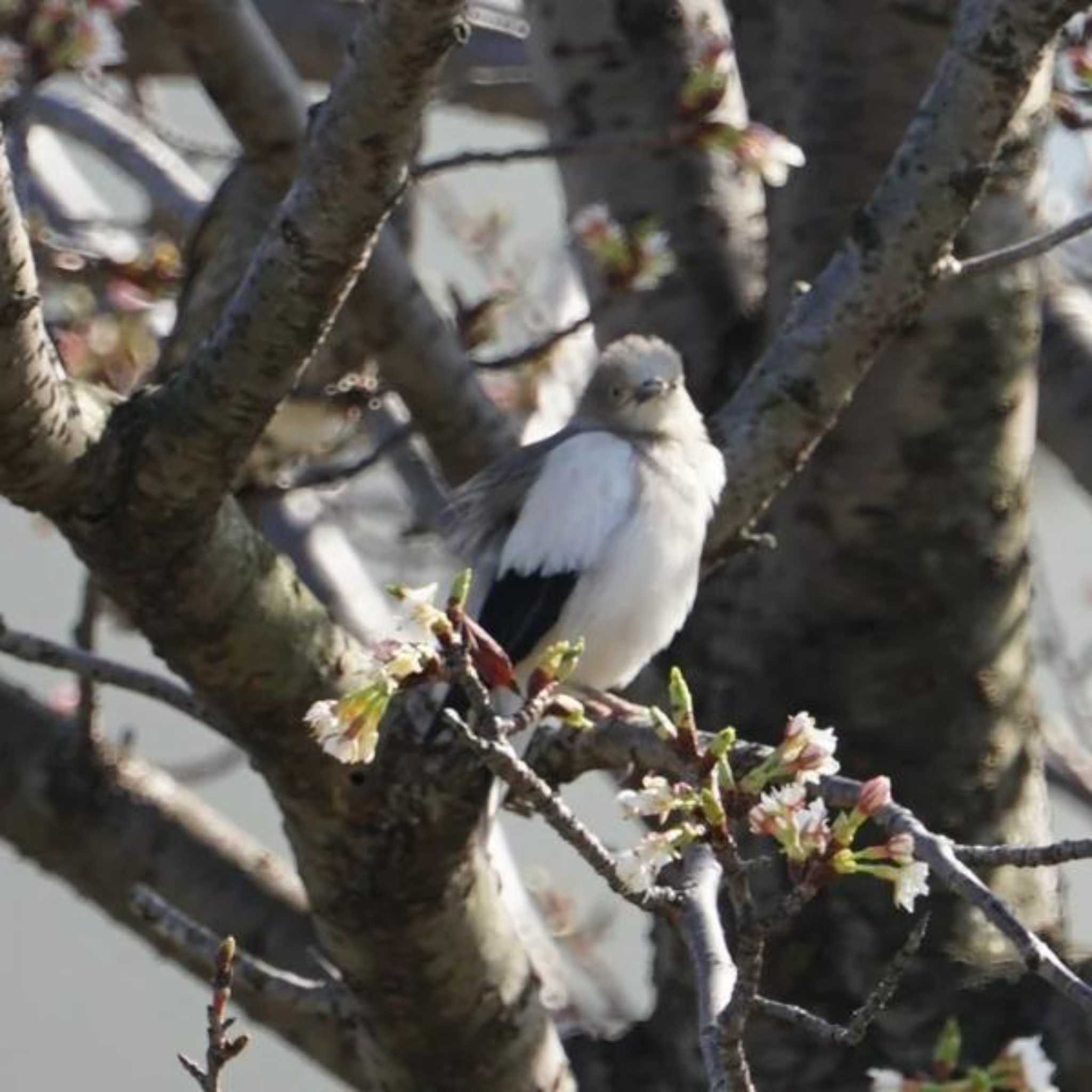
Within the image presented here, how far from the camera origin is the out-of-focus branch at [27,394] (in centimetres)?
247

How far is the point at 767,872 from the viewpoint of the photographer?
3.73 m

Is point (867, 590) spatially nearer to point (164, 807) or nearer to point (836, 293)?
point (836, 293)

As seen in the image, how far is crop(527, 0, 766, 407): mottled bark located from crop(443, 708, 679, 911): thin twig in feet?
6.66

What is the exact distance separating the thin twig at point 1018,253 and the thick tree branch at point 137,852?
1.45 m

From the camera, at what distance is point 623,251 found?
3.91 meters

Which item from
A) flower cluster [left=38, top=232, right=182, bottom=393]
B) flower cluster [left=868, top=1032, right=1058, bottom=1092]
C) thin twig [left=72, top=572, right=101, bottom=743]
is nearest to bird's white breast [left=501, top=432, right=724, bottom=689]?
thin twig [left=72, top=572, right=101, bottom=743]

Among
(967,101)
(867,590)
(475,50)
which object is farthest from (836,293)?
(475,50)

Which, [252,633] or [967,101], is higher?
[967,101]

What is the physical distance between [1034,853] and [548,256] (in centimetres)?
479

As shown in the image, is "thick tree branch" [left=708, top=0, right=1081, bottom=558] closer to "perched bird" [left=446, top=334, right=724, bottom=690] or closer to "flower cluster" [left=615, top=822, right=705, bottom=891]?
"perched bird" [left=446, top=334, right=724, bottom=690]

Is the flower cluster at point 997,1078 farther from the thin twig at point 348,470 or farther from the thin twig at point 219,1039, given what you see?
the thin twig at point 348,470

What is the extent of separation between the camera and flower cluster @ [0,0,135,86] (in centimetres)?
368

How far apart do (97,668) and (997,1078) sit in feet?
4.27

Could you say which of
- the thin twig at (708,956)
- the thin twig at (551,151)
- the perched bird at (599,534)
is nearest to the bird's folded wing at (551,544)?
the perched bird at (599,534)
